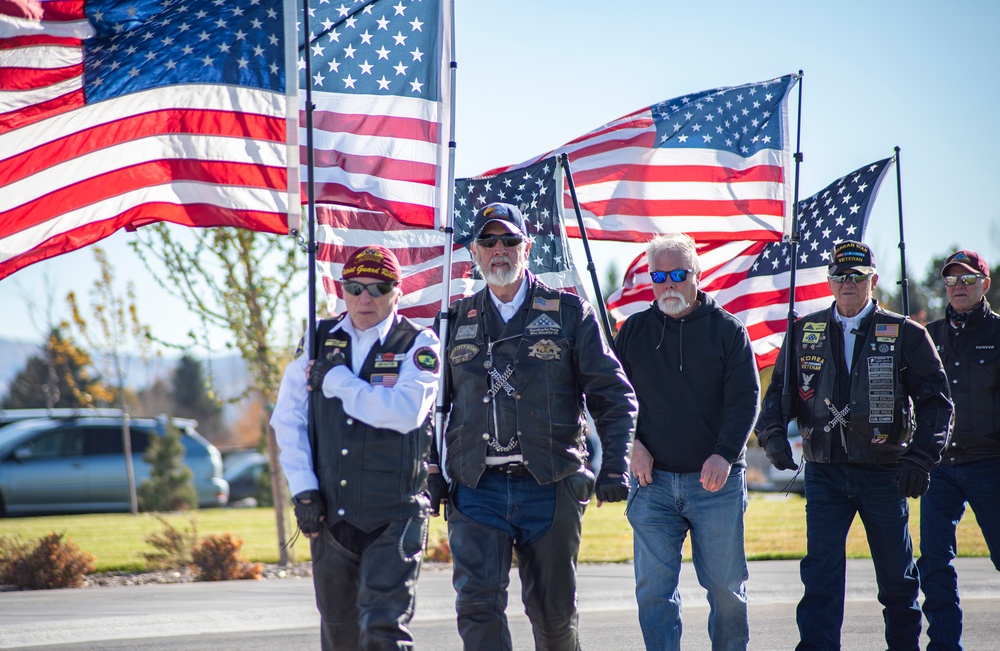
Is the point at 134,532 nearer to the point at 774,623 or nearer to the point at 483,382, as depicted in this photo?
the point at 774,623

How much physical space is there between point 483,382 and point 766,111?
168 inches

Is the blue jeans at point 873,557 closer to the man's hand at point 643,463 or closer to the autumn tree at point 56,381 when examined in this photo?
the man's hand at point 643,463

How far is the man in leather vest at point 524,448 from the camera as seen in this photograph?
4793 mm

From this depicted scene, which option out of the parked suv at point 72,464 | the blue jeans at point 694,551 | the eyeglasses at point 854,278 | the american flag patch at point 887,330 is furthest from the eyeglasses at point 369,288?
the parked suv at point 72,464

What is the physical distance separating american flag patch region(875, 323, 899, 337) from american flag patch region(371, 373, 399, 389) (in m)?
2.72

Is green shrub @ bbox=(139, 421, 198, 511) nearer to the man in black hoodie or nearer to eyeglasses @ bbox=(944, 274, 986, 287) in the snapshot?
the man in black hoodie

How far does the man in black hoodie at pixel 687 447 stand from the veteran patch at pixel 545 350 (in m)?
0.77

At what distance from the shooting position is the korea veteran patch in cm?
475

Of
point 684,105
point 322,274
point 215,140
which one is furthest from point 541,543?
point 684,105

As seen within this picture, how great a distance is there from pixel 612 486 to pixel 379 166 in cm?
270

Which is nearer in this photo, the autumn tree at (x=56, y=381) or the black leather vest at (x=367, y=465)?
the black leather vest at (x=367, y=465)

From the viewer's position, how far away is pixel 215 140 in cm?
620

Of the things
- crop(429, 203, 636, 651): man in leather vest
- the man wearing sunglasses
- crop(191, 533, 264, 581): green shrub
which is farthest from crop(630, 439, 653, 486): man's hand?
crop(191, 533, 264, 581): green shrub

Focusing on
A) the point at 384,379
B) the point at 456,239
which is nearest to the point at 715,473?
the point at 384,379
